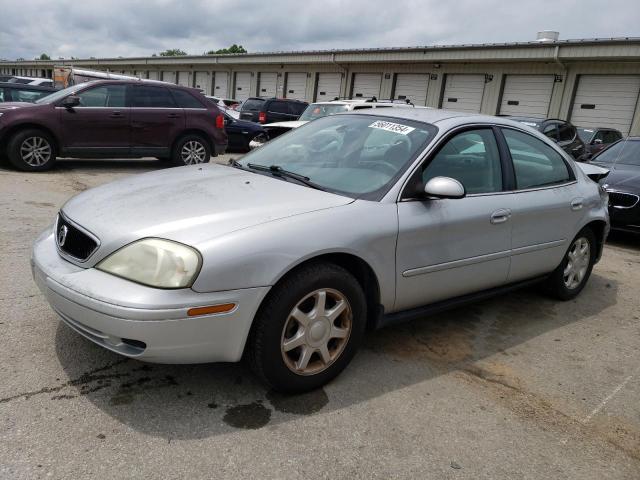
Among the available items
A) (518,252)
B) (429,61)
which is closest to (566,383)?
(518,252)

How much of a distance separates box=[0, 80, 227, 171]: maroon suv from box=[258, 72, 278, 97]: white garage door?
877 inches

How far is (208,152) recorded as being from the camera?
10758 mm

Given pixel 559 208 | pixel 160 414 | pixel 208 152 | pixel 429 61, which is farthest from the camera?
pixel 429 61

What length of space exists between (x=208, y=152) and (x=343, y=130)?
24.4ft

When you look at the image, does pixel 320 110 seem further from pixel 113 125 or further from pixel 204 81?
pixel 204 81

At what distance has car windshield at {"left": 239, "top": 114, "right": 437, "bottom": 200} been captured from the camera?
3.21m

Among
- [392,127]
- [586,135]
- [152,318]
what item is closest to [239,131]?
[586,135]

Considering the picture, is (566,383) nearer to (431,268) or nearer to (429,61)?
(431,268)

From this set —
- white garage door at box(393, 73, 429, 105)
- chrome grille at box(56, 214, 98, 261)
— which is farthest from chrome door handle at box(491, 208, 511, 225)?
white garage door at box(393, 73, 429, 105)

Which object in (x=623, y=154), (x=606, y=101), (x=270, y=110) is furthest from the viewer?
(x=606, y=101)

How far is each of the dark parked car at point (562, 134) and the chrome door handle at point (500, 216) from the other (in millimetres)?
8859

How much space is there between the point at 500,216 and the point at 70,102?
7827 mm

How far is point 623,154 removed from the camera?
8.27 m

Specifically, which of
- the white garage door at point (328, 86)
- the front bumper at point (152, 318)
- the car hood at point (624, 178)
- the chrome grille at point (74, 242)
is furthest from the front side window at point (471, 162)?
the white garage door at point (328, 86)
